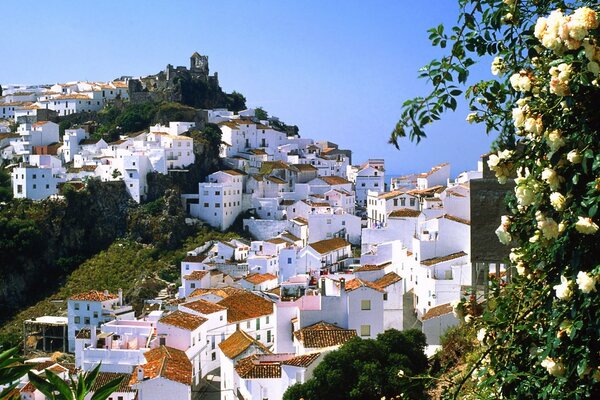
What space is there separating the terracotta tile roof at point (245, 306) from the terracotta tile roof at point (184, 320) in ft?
4.47

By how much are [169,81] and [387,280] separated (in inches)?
1682

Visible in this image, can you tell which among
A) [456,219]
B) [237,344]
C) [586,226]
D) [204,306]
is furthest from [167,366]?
[586,226]

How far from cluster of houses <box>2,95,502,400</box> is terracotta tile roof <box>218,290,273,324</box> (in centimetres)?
8

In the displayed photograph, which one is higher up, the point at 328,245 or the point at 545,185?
the point at 545,185

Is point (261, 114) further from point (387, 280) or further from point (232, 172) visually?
point (387, 280)

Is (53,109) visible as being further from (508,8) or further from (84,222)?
(508,8)

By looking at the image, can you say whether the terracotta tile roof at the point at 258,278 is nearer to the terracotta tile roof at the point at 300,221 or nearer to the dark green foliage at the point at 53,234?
the terracotta tile roof at the point at 300,221

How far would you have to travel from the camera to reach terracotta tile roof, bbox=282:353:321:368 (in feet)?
61.4

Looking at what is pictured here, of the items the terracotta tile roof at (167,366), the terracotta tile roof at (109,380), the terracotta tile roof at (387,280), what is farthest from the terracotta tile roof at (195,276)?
the terracotta tile roof at (387,280)

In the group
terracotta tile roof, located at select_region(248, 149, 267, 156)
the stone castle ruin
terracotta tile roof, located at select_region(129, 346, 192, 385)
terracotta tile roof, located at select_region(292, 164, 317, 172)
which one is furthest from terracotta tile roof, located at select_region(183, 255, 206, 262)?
the stone castle ruin

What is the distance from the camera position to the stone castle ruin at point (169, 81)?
62.8 m

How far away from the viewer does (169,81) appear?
6344cm

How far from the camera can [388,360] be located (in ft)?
57.2

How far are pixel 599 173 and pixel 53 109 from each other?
2631 inches
